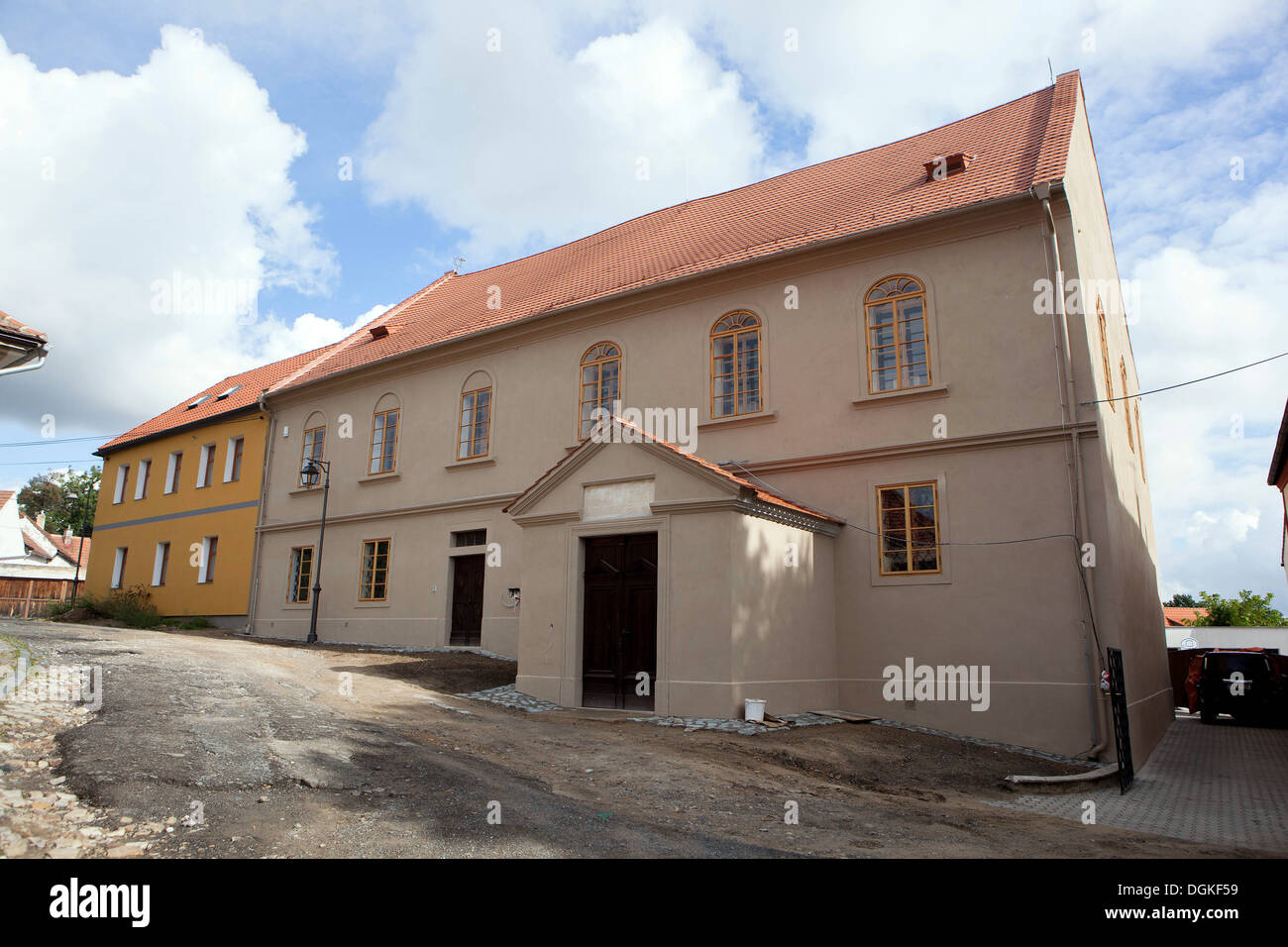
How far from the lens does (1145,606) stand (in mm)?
17406

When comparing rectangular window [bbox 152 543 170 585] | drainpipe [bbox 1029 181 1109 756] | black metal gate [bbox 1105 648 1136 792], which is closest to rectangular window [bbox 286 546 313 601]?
rectangular window [bbox 152 543 170 585]

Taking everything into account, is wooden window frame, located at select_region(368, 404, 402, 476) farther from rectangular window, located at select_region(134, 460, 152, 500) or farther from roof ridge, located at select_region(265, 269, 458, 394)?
rectangular window, located at select_region(134, 460, 152, 500)

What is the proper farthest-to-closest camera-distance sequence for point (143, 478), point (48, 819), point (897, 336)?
point (143, 478), point (897, 336), point (48, 819)

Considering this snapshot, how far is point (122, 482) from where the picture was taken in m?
29.5

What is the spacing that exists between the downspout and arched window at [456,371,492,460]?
25.2 ft

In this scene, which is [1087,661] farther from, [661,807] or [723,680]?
[661,807]

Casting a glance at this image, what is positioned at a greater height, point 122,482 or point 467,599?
point 122,482

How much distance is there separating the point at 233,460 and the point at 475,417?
10614 mm

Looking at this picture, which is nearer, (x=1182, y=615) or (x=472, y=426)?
(x=472, y=426)

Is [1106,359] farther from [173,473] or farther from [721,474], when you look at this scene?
[173,473]

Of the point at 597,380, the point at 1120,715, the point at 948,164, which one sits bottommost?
the point at 1120,715

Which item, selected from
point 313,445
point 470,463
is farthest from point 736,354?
point 313,445

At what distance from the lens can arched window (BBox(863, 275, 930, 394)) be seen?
1355 centimetres

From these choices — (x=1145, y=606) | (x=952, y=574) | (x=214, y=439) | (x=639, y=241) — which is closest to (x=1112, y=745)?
(x=952, y=574)
